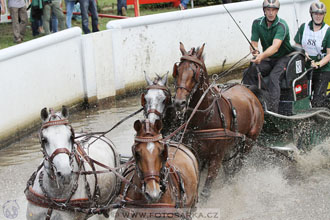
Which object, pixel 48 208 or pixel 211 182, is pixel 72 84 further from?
pixel 48 208

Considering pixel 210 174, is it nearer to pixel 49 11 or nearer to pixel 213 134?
pixel 213 134

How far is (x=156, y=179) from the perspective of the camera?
446 centimetres

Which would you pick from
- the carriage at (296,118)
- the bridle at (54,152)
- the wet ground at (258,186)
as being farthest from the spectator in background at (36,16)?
the bridle at (54,152)

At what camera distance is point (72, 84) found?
10875mm

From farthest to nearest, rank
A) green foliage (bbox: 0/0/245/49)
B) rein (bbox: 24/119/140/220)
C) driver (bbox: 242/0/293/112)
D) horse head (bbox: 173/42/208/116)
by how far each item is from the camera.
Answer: green foliage (bbox: 0/0/245/49)
driver (bbox: 242/0/293/112)
horse head (bbox: 173/42/208/116)
rein (bbox: 24/119/140/220)

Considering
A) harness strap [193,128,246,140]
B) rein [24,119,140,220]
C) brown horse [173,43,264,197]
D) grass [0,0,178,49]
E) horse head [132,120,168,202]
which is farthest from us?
grass [0,0,178,49]

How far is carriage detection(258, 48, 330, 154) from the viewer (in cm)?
783

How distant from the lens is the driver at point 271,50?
760 centimetres

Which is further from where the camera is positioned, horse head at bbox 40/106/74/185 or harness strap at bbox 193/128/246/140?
harness strap at bbox 193/128/246/140

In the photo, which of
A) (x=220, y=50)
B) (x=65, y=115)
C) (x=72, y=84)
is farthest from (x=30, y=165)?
(x=220, y=50)

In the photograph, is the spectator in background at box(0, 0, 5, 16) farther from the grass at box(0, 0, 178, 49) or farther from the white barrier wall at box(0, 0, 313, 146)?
the white barrier wall at box(0, 0, 313, 146)

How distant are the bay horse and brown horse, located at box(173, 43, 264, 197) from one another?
1.04m

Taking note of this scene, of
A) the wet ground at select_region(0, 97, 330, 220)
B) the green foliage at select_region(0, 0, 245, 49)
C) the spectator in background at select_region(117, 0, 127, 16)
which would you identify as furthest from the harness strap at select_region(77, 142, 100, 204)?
the spectator in background at select_region(117, 0, 127, 16)

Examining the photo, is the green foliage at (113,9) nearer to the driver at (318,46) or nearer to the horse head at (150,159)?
the driver at (318,46)
